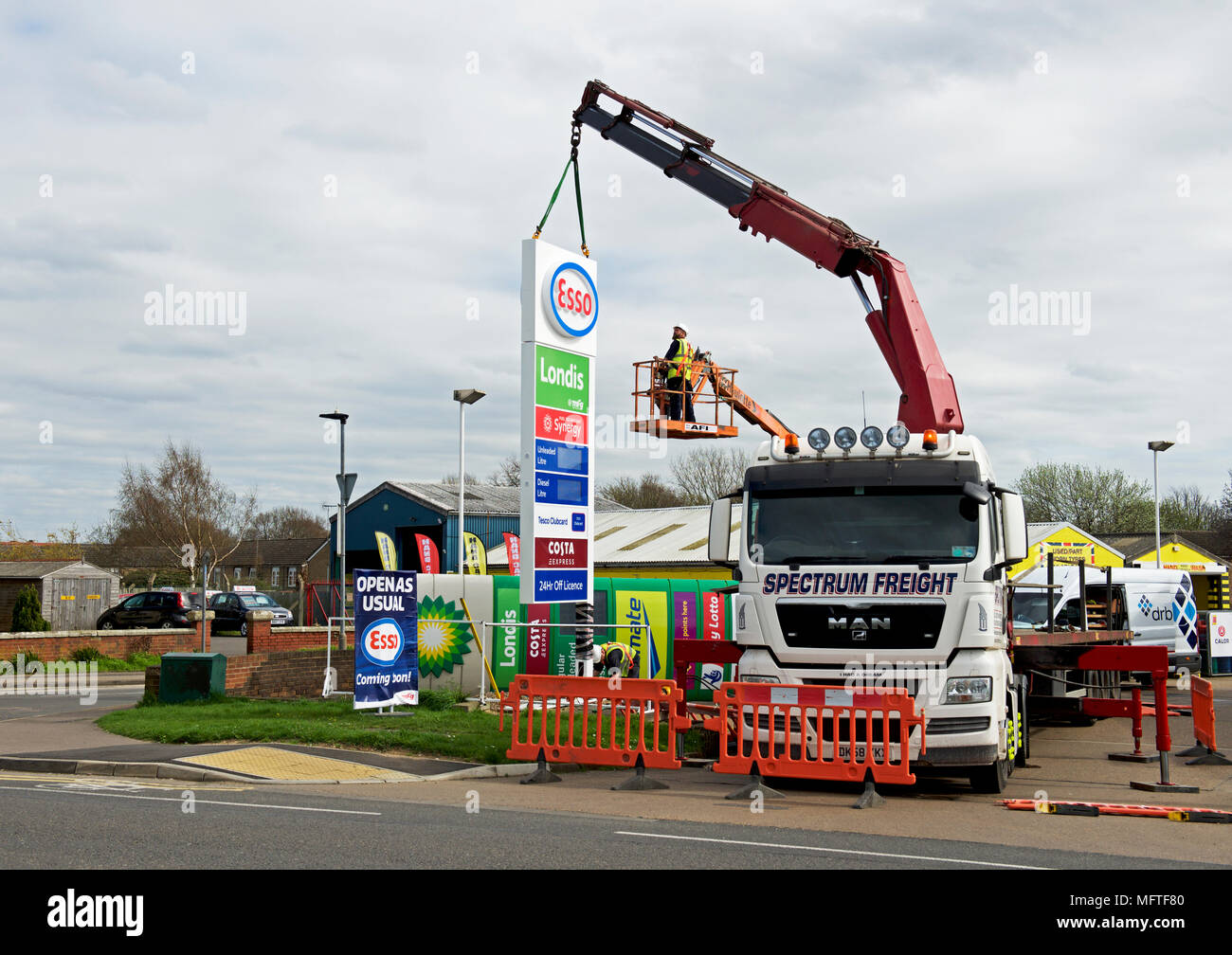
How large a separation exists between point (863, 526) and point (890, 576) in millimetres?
600

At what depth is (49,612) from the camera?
43.3 metres

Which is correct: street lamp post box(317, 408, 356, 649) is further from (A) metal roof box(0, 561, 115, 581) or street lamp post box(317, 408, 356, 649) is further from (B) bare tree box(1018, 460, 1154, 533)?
(B) bare tree box(1018, 460, 1154, 533)

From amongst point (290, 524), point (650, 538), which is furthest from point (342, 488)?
point (290, 524)

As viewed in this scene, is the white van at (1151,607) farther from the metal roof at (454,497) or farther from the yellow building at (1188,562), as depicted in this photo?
the metal roof at (454,497)

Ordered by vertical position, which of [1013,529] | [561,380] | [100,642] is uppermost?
[561,380]

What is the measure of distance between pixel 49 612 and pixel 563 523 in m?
35.8

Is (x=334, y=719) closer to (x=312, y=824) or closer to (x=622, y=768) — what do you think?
(x=622, y=768)

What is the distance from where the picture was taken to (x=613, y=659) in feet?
59.1

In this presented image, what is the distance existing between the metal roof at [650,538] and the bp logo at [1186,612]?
38.9 feet

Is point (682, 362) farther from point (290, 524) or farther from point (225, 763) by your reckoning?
point (290, 524)

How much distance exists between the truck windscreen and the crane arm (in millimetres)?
3825

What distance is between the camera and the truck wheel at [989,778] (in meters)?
10.8
